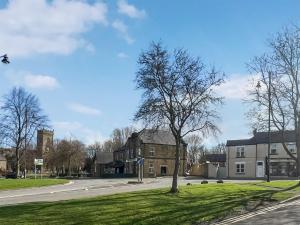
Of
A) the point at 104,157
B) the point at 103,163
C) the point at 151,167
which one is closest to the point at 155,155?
the point at 151,167

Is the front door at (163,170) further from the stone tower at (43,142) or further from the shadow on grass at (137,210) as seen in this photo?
the shadow on grass at (137,210)

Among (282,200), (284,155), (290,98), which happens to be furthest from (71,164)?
(282,200)

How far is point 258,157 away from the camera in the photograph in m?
83.4

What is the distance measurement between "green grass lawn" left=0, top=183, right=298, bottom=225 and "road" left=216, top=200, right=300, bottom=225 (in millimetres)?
892

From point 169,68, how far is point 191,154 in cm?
10734

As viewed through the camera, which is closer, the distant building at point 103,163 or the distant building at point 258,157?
the distant building at point 258,157

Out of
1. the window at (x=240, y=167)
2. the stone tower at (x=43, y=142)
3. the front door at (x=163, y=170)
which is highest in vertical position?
the stone tower at (x=43, y=142)

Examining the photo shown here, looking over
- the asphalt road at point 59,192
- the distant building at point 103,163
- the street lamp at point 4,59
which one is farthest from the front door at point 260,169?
the street lamp at point 4,59

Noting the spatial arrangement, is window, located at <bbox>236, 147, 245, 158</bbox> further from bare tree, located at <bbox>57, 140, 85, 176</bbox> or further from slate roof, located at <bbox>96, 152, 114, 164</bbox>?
bare tree, located at <bbox>57, 140, 85, 176</bbox>

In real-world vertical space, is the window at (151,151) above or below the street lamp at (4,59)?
below

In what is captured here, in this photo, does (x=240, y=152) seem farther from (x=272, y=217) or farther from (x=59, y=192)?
(x=272, y=217)

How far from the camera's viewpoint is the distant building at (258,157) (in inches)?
3095

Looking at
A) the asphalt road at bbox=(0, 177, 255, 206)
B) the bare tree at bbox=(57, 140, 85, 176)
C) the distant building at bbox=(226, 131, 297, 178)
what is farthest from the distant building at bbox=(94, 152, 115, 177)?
the asphalt road at bbox=(0, 177, 255, 206)

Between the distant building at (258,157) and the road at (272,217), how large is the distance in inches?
2147
